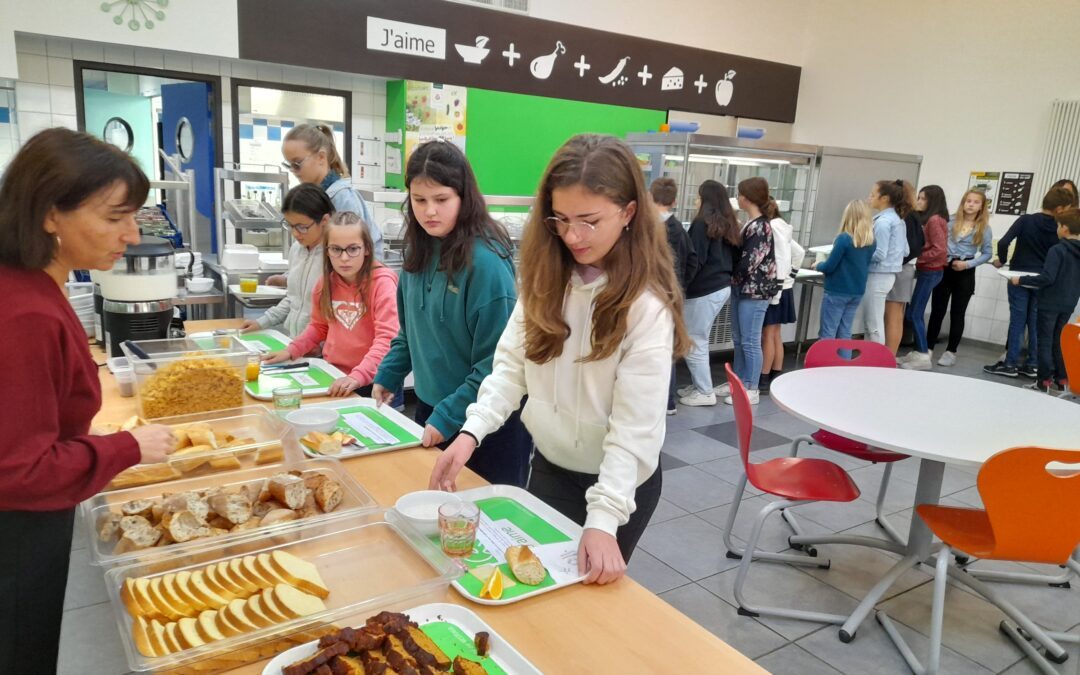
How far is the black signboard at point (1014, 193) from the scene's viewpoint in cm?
688

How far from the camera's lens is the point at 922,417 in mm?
2441

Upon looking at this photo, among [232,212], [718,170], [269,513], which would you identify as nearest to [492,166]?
[718,170]

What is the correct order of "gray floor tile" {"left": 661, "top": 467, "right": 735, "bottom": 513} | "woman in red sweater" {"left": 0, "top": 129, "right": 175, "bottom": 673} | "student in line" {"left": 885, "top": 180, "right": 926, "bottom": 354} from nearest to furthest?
"woman in red sweater" {"left": 0, "top": 129, "right": 175, "bottom": 673} < "gray floor tile" {"left": 661, "top": 467, "right": 735, "bottom": 513} < "student in line" {"left": 885, "top": 180, "right": 926, "bottom": 354}

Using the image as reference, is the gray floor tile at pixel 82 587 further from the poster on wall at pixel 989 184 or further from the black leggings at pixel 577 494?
the poster on wall at pixel 989 184

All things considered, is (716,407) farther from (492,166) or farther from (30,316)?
(30,316)

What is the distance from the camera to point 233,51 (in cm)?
470

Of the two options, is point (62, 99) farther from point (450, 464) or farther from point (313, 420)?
point (450, 464)

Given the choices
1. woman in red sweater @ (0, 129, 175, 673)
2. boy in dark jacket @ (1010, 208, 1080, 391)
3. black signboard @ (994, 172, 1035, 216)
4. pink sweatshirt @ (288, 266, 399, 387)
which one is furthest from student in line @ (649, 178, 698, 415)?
black signboard @ (994, 172, 1035, 216)

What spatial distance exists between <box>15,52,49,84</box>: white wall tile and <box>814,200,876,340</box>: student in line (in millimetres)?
5684

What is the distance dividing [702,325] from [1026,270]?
11.1 ft

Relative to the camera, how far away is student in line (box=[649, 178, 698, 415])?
473 cm

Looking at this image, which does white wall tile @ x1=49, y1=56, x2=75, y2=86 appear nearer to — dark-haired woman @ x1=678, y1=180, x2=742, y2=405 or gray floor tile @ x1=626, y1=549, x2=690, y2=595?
dark-haired woman @ x1=678, y1=180, x2=742, y2=405

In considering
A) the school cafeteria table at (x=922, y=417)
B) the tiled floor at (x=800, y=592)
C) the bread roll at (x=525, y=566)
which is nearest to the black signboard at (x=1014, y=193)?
the tiled floor at (x=800, y=592)

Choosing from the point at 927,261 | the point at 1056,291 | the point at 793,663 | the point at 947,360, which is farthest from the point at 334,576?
the point at 947,360
